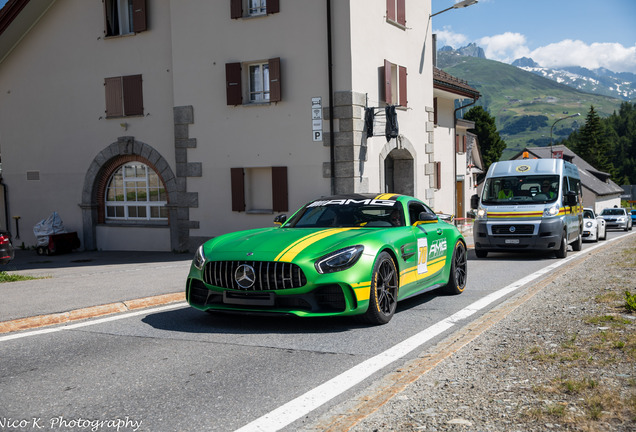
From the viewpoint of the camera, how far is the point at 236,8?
18.8 metres

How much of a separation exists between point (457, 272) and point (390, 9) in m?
12.8

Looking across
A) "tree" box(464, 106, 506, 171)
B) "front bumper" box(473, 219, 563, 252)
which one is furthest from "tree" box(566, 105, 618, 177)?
"front bumper" box(473, 219, 563, 252)

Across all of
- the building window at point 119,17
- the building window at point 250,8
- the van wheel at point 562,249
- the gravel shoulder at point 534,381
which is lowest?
the van wheel at point 562,249

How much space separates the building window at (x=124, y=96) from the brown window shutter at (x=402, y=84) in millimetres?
8121

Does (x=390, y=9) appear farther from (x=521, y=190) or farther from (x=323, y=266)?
(x=323, y=266)

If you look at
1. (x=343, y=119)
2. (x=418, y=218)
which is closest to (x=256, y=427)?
(x=418, y=218)

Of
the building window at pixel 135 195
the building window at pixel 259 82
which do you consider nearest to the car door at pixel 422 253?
the building window at pixel 259 82

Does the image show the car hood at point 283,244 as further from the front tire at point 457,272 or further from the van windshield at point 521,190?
the van windshield at point 521,190

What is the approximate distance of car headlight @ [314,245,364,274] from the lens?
6535 millimetres

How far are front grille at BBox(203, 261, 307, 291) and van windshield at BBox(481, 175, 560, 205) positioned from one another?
11.2 m

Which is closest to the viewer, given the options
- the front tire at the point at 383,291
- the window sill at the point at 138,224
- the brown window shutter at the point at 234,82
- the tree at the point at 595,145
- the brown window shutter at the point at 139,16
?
the front tire at the point at 383,291

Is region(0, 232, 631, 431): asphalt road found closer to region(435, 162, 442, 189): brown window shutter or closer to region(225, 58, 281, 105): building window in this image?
region(225, 58, 281, 105): building window

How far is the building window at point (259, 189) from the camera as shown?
18686 millimetres

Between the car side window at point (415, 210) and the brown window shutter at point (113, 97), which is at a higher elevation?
the brown window shutter at point (113, 97)
